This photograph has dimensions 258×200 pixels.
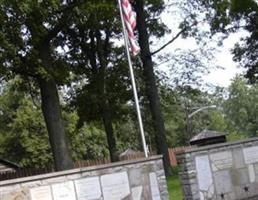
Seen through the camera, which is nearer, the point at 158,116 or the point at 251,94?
the point at 158,116

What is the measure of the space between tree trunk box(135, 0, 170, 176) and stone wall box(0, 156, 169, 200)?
16776 mm

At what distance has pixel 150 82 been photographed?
3197 centimetres

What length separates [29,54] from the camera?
78.3 ft

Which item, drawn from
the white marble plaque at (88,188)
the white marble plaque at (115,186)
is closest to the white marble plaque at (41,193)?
the white marble plaque at (88,188)

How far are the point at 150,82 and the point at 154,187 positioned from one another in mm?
18384

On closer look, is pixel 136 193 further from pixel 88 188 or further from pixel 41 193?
pixel 41 193

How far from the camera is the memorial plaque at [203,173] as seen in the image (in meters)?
14.6

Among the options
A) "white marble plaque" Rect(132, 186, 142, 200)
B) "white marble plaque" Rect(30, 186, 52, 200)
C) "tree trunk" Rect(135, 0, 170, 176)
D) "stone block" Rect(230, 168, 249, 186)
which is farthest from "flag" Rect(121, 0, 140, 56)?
"tree trunk" Rect(135, 0, 170, 176)

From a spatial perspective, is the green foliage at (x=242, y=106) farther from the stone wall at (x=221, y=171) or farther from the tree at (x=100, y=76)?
the stone wall at (x=221, y=171)

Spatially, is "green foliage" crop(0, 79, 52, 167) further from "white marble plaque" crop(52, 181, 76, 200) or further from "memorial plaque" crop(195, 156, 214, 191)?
"white marble plaque" crop(52, 181, 76, 200)

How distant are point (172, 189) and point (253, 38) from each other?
16.4 m

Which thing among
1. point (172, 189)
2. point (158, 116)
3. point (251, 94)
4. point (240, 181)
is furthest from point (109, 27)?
point (251, 94)

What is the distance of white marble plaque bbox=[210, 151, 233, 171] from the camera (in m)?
15.0

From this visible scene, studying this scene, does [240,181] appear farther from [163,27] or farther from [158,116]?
[163,27]
